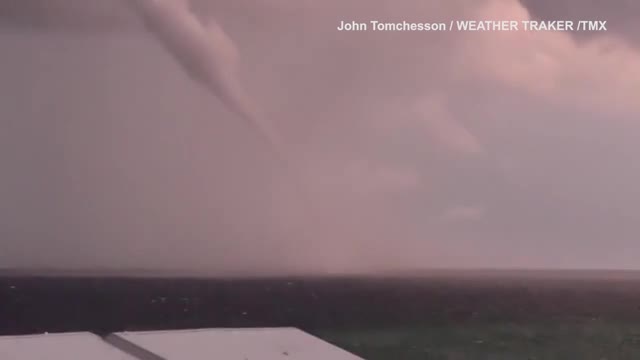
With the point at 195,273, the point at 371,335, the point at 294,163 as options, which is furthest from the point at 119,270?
the point at 371,335

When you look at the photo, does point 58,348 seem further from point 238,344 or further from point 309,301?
point 309,301

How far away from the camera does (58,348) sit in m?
1.36

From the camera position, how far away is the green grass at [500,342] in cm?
139

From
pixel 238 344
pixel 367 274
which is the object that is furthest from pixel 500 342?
pixel 238 344

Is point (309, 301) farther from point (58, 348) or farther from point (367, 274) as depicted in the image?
point (58, 348)

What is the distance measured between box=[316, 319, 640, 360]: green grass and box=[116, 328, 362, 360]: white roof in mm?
58

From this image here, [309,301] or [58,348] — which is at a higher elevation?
[309,301]

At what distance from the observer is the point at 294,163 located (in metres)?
1.35

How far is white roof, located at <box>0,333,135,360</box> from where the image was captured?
52.8 inches

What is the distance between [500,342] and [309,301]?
0.45 m

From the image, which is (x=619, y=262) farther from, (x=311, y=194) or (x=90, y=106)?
(x=90, y=106)

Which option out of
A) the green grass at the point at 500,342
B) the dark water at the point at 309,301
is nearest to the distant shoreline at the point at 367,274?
the dark water at the point at 309,301

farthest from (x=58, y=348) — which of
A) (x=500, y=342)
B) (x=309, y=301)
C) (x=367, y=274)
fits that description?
(x=500, y=342)

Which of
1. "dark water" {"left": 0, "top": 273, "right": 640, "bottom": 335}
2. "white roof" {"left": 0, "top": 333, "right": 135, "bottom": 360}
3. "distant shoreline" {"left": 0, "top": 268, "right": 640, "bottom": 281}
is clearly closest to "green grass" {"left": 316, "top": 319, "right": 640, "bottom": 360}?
"dark water" {"left": 0, "top": 273, "right": 640, "bottom": 335}
